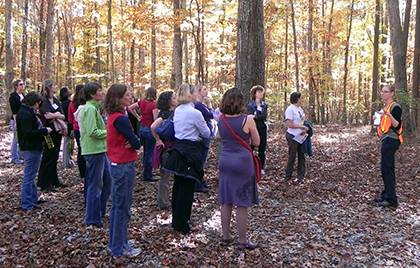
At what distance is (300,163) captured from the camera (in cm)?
882

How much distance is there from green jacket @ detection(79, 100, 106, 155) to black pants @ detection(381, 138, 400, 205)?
4.87 m

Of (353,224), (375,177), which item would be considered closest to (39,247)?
(353,224)

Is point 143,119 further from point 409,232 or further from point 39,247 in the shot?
point 409,232

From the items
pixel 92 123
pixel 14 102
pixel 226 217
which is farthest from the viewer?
pixel 14 102

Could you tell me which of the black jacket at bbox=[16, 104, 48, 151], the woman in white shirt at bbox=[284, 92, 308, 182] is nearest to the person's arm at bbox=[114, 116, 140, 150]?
the black jacket at bbox=[16, 104, 48, 151]

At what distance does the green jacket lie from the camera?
5594 millimetres

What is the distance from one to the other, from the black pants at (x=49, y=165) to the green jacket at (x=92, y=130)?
2.22 metres

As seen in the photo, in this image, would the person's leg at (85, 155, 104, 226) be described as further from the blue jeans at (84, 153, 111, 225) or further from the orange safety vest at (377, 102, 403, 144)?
the orange safety vest at (377, 102, 403, 144)

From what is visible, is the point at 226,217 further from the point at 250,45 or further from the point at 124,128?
the point at 250,45

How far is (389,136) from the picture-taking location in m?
7.16

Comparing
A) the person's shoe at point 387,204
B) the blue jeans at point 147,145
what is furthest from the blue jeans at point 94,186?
the person's shoe at point 387,204

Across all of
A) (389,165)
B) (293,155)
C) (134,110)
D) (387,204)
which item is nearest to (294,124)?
(293,155)

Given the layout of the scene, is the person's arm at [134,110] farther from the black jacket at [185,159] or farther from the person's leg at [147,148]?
the black jacket at [185,159]

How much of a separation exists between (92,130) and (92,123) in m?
0.10
